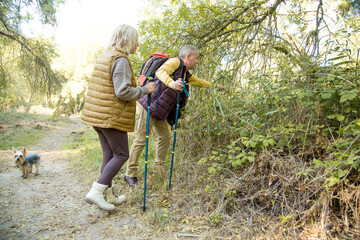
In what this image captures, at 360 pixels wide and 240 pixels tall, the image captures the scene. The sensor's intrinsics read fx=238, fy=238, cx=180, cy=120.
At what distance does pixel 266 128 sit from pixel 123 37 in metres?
2.06

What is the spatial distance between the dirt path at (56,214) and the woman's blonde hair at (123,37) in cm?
201

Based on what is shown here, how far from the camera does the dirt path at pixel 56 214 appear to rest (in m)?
2.53

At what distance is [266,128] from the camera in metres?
3.05

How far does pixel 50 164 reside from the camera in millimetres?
5324

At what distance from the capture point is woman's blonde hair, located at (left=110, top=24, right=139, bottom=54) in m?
2.66

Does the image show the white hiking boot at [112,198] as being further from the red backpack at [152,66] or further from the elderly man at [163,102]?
the red backpack at [152,66]

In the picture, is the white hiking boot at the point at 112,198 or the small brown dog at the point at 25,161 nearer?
the white hiking boot at the point at 112,198

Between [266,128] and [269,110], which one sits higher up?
[269,110]

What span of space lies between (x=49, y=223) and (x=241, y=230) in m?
2.14

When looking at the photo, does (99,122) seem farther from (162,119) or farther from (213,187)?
(213,187)

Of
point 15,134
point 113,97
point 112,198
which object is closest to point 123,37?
point 113,97

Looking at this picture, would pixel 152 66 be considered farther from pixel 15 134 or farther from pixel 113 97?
pixel 15 134

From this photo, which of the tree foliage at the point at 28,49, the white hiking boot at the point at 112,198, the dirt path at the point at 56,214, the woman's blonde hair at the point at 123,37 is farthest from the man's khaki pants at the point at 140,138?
the tree foliage at the point at 28,49

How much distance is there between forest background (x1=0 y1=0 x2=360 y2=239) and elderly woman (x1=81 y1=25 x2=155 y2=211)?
35.6 inches
